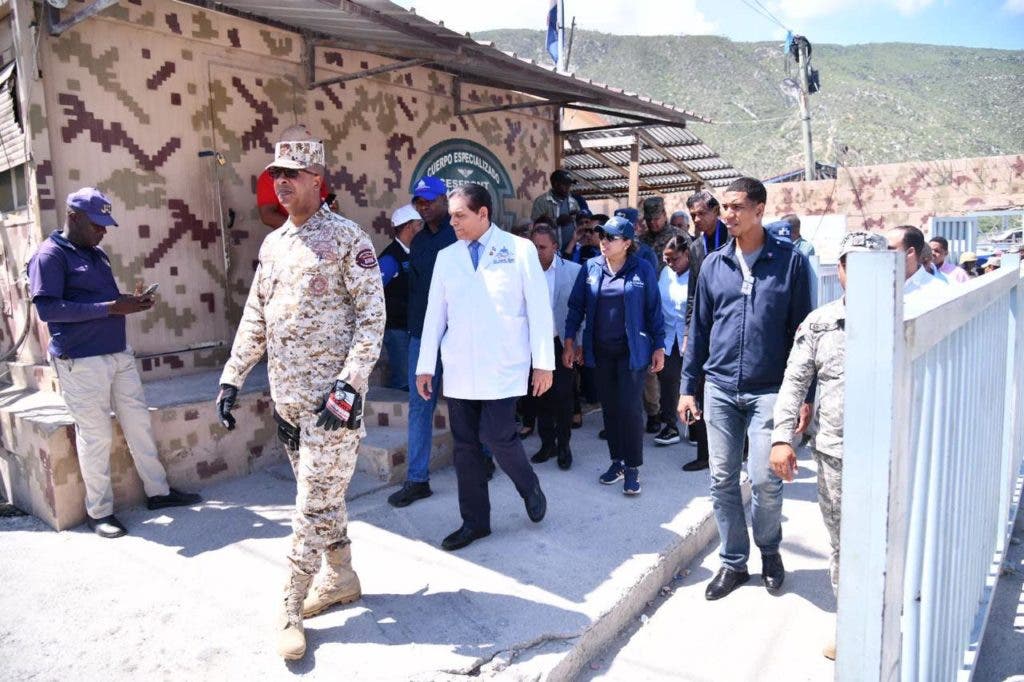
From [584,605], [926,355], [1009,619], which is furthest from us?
[1009,619]

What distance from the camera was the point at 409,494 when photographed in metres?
4.50

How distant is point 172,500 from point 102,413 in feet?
2.30

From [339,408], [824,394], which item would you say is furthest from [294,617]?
[824,394]

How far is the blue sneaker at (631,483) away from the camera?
4.66 meters

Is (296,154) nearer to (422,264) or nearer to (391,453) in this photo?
(422,264)

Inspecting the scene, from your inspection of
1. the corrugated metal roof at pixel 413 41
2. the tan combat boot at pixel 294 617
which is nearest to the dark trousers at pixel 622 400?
the tan combat boot at pixel 294 617

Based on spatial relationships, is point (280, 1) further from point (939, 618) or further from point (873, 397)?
point (939, 618)

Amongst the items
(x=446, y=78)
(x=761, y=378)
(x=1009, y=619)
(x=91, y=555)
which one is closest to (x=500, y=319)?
(x=761, y=378)

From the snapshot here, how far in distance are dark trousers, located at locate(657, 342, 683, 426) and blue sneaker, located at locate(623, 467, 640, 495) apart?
4.14 feet

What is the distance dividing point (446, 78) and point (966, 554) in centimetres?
643

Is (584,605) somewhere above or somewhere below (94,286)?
below

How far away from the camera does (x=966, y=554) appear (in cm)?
260

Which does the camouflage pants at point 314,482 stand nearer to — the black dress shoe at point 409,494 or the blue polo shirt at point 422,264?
the black dress shoe at point 409,494

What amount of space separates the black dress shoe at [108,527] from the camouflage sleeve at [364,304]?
6.79 ft
